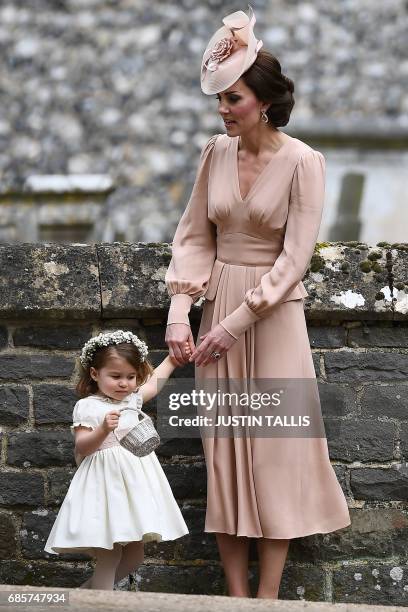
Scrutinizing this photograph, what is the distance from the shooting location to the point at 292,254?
3.98 m

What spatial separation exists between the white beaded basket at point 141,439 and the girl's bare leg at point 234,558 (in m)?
0.47

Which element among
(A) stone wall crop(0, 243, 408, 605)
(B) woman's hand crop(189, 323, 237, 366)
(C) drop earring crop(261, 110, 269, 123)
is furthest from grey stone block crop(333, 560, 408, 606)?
(C) drop earring crop(261, 110, 269, 123)

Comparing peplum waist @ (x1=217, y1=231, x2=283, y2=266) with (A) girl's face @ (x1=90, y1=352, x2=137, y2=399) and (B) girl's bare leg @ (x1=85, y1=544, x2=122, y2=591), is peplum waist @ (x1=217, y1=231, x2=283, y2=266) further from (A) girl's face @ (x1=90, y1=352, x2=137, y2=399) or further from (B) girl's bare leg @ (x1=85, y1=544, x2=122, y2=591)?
(B) girl's bare leg @ (x1=85, y1=544, x2=122, y2=591)

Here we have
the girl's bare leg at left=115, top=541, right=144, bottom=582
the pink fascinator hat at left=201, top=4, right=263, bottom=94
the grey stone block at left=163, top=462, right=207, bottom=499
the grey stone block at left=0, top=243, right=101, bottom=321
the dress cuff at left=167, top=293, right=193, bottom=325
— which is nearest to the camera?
the pink fascinator hat at left=201, top=4, right=263, bottom=94

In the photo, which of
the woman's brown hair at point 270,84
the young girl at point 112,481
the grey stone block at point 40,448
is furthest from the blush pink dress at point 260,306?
the grey stone block at point 40,448

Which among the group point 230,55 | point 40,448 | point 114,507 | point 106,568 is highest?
point 230,55

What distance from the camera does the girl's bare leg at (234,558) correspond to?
4137 mm

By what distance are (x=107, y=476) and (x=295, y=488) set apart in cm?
60

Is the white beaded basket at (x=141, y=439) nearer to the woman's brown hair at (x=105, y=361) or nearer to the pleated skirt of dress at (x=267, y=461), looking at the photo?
the woman's brown hair at (x=105, y=361)

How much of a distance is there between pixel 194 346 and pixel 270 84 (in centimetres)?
87

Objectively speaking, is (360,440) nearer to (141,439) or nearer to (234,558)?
(234,558)

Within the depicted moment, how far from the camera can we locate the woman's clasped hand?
400 cm

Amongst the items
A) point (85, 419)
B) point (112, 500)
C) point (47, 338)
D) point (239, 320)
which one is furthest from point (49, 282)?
point (112, 500)

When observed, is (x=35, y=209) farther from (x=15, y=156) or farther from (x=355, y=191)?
(x=355, y=191)
